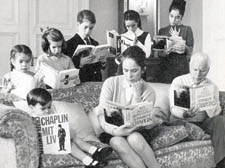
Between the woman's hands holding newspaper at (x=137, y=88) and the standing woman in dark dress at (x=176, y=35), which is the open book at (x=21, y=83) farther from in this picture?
the standing woman in dark dress at (x=176, y=35)

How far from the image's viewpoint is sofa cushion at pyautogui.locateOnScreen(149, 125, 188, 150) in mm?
3182

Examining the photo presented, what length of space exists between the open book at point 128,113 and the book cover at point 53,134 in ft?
0.95

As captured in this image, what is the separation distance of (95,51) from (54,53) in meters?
0.33

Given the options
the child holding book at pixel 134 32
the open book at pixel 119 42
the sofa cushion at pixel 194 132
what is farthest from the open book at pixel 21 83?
the sofa cushion at pixel 194 132

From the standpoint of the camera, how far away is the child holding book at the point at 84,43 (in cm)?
371

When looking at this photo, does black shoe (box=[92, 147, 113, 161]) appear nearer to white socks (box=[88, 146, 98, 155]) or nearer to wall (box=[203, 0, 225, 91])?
white socks (box=[88, 146, 98, 155])

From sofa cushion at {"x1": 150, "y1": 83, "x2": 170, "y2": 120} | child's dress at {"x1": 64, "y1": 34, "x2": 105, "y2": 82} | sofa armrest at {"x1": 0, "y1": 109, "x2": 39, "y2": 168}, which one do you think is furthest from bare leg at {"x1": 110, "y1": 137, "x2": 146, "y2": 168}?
child's dress at {"x1": 64, "y1": 34, "x2": 105, "y2": 82}

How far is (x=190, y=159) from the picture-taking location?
3377mm

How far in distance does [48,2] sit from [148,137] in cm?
239

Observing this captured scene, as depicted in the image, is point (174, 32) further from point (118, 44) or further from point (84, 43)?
point (84, 43)

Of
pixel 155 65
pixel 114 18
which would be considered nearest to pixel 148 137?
pixel 155 65

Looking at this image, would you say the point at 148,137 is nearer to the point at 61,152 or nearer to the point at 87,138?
the point at 87,138

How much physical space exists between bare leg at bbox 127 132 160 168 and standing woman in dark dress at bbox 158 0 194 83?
1393 mm

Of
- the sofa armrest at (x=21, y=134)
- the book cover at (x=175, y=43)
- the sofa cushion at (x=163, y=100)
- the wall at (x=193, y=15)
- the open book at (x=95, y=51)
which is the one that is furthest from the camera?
the wall at (x=193, y=15)
